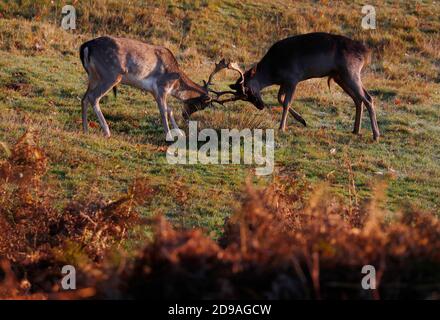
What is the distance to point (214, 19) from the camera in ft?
83.1

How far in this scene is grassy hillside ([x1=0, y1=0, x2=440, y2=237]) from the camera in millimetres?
11242

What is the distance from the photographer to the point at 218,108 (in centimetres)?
1622

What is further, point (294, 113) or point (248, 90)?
→ point (248, 90)

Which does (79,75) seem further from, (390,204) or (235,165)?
(390,204)

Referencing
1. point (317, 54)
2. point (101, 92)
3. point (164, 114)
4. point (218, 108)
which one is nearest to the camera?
point (101, 92)
